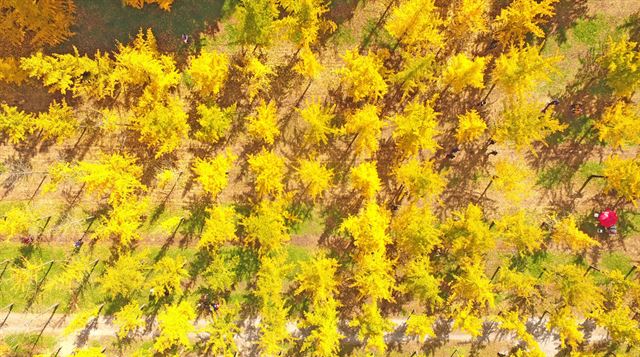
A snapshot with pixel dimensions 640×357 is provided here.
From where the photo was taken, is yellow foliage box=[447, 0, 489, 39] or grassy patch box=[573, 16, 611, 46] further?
grassy patch box=[573, 16, 611, 46]

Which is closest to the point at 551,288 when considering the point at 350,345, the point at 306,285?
the point at 350,345

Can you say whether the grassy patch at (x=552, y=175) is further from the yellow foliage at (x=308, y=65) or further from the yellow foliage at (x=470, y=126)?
Result: the yellow foliage at (x=308, y=65)

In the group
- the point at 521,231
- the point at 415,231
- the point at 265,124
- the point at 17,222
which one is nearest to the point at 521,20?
the point at 521,231

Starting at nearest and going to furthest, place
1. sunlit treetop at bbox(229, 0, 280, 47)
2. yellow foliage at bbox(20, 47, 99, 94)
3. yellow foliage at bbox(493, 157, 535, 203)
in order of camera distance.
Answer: sunlit treetop at bbox(229, 0, 280, 47) < yellow foliage at bbox(20, 47, 99, 94) < yellow foliage at bbox(493, 157, 535, 203)

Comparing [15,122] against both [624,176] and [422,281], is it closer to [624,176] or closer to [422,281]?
[422,281]

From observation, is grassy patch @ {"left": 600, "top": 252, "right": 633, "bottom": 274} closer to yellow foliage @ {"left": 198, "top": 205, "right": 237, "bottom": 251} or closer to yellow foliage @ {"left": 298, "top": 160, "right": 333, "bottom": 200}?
yellow foliage @ {"left": 298, "top": 160, "right": 333, "bottom": 200}

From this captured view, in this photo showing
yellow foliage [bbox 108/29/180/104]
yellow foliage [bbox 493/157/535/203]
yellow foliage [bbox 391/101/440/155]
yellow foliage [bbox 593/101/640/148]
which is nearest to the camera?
yellow foliage [bbox 108/29/180/104]

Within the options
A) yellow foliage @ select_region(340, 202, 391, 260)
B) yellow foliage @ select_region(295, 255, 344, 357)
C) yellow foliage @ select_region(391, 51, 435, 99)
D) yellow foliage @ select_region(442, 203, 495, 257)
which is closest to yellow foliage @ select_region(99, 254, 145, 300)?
yellow foliage @ select_region(295, 255, 344, 357)
